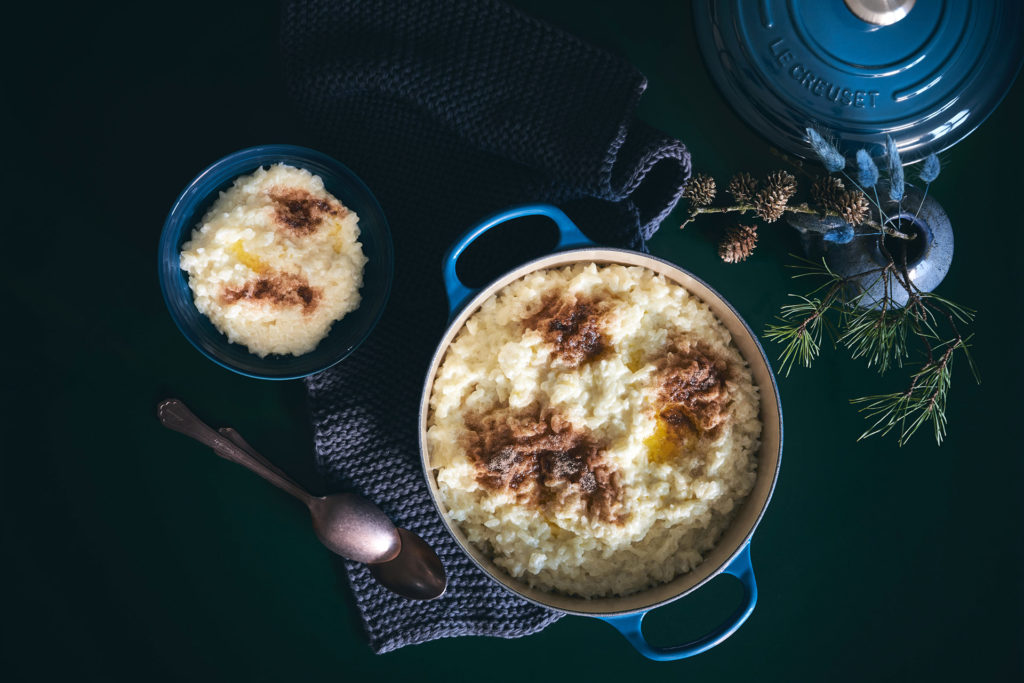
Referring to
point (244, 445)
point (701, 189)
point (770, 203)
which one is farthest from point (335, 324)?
point (770, 203)

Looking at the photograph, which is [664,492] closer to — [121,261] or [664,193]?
[664,193]

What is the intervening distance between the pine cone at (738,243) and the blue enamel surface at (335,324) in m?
0.81

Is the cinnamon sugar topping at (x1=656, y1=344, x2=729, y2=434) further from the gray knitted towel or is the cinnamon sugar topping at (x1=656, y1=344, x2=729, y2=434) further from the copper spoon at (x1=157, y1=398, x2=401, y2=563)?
the copper spoon at (x1=157, y1=398, x2=401, y2=563)

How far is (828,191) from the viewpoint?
1602 mm

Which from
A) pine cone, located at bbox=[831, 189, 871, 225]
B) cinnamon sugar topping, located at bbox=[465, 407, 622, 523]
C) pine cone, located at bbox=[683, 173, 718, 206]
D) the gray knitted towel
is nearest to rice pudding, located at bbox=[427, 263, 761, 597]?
cinnamon sugar topping, located at bbox=[465, 407, 622, 523]

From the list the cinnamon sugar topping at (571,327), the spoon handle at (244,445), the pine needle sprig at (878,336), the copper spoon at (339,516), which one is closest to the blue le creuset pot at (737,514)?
the cinnamon sugar topping at (571,327)

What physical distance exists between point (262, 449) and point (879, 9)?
5.85 feet

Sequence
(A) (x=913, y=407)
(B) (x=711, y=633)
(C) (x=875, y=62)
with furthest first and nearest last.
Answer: (A) (x=913, y=407)
(C) (x=875, y=62)
(B) (x=711, y=633)

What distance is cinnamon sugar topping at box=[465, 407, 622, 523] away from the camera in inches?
57.7

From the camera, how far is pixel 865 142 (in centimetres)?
159

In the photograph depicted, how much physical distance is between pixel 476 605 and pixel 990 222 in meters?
1.64

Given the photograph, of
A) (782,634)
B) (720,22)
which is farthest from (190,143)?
(782,634)

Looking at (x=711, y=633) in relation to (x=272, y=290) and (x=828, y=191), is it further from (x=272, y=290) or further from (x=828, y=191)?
(x=272, y=290)

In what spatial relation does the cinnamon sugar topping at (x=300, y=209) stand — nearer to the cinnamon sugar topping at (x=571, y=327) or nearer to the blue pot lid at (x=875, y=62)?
the cinnamon sugar topping at (x=571, y=327)
